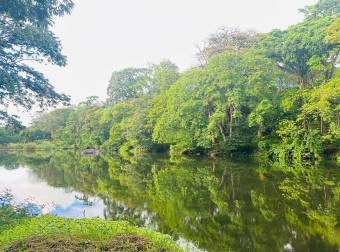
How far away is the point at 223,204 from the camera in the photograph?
43.3ft

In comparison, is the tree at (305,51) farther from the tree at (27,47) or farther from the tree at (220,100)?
the tree at (27,47)

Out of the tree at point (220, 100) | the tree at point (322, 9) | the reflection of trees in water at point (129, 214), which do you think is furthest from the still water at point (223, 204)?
the tree at point (322, 9)

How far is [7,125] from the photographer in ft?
43.1

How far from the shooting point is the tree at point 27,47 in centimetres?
1119

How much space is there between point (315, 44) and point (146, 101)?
3075cm

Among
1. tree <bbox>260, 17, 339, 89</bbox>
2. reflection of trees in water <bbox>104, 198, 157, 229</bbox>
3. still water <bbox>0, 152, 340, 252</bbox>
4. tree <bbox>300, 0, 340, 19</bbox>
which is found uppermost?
tree <bbox>300, 0, 340, 19</bbox>

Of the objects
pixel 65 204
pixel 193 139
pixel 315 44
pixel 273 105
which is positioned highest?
pixel 315 44

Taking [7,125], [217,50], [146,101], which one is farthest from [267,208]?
[146,101]

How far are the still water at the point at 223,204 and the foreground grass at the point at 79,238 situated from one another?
1777mm

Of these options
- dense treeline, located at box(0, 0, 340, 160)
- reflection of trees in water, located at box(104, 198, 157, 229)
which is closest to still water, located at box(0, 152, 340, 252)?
reflection of trees in water, located at box(104, 198, 157, 229)

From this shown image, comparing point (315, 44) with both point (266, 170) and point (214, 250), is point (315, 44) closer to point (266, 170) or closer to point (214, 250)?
point (266, 170)

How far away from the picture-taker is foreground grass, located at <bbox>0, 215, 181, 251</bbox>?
664 centimetres

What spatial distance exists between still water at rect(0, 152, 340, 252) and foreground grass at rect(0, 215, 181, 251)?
5.83ft

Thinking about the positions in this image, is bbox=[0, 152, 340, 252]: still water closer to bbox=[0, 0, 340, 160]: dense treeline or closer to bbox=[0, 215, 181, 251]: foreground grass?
bbox=[0, 215, 181, 251]: foreground grass
